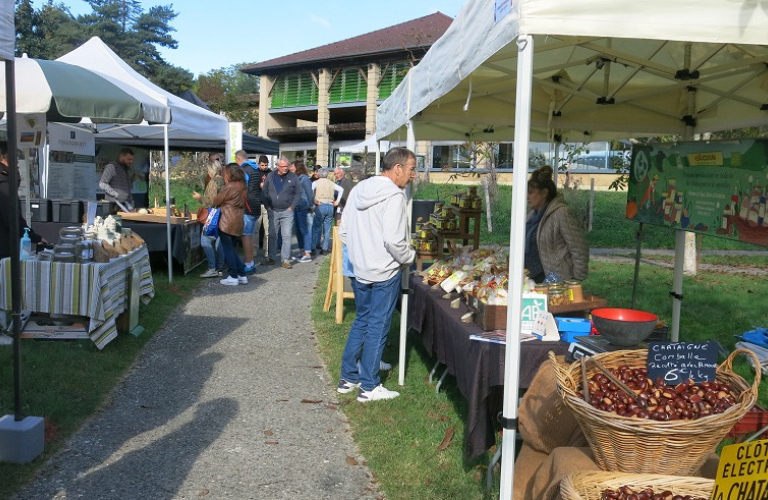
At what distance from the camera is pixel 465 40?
3576mm

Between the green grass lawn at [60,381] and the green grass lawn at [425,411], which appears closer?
the green grass lawn at [425,411]

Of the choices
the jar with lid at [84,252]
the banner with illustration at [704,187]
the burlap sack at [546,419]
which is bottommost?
the burlap sack at [546,419]

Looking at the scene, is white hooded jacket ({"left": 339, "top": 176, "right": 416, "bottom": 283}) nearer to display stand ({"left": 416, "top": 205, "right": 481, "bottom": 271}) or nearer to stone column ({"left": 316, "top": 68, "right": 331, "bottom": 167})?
display stand ({"left": 416, "top": 205, "right": 481, "bottom": 271})

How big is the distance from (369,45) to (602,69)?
34.0 metres

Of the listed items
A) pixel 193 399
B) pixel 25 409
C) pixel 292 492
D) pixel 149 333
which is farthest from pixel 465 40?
pixel 149 333

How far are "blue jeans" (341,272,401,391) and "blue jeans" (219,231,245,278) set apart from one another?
5.27 m

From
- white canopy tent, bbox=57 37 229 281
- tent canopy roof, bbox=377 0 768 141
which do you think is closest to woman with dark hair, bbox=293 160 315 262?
white canopy tent, bbox=57 37 229 281

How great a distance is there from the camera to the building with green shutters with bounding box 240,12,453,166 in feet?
119

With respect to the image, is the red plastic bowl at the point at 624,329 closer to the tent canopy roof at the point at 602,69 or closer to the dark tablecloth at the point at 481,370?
the dark tablecloth at the point at 481,370

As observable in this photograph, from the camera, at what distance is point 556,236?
534cm

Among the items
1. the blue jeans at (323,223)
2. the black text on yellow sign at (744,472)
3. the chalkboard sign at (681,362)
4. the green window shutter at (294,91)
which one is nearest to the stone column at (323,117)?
the green window shutter at (294,91)

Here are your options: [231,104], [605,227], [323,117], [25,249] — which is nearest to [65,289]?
[25,249]

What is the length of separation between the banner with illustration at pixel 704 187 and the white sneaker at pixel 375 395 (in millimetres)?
2468

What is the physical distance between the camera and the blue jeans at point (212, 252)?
11.4 m
